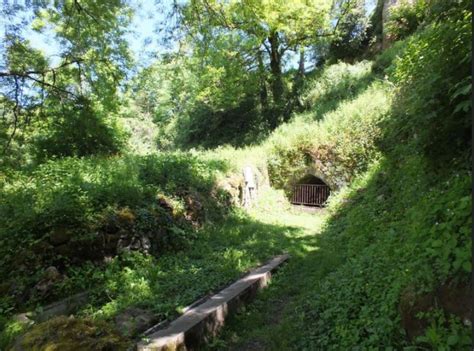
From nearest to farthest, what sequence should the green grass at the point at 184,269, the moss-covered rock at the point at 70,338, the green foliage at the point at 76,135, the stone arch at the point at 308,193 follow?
the moss-covered rock at the point at 70,338, the green grass at the point at 184,269, the green foliage at the point at 76,135, the stone arch at the point at 308,193

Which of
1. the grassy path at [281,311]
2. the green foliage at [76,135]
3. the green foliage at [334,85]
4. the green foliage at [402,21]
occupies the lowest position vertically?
the grassy path at [281,311]

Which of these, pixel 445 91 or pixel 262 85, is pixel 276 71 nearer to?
pixel 262 85

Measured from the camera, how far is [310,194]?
17125mm

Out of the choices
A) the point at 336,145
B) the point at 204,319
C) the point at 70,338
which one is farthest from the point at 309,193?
the point at 70,338

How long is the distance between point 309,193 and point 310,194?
66 mm

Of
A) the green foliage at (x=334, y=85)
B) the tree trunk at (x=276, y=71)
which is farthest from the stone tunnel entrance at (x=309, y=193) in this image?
the tree trunk at (x=276, y=71)

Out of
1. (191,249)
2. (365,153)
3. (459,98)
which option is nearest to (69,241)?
(191,249)

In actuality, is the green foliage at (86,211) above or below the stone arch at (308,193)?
below

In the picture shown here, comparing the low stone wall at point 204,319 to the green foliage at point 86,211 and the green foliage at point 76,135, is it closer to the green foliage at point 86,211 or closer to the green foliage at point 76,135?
the green foliage at point 86,211

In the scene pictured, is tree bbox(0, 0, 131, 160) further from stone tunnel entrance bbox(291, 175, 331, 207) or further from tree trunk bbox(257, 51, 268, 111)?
tree trunk bbox(257, 51, 268, 111)

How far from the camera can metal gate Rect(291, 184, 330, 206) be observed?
16953 millimetres

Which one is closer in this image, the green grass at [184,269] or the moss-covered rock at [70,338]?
the moss-covered rock at [70,338]

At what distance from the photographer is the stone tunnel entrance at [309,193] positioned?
1692 cm

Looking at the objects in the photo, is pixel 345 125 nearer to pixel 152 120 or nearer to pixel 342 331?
pixel 342 331
